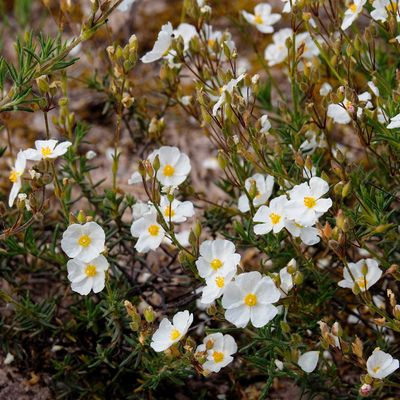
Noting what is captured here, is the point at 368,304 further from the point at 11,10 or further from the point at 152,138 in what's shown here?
the point at 11,10

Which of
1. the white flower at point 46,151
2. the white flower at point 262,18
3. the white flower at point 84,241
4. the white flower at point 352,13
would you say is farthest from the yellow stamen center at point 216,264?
the white flower at point 262,18

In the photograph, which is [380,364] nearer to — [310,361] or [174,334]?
[310,361]

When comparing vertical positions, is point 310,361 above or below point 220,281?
below

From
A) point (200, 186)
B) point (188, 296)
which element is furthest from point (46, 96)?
point (200, 186)

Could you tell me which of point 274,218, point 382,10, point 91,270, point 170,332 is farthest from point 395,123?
point 91,270

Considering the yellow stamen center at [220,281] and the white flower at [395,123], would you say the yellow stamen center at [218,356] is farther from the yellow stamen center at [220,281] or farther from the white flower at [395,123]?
the white flower at [395,123]
